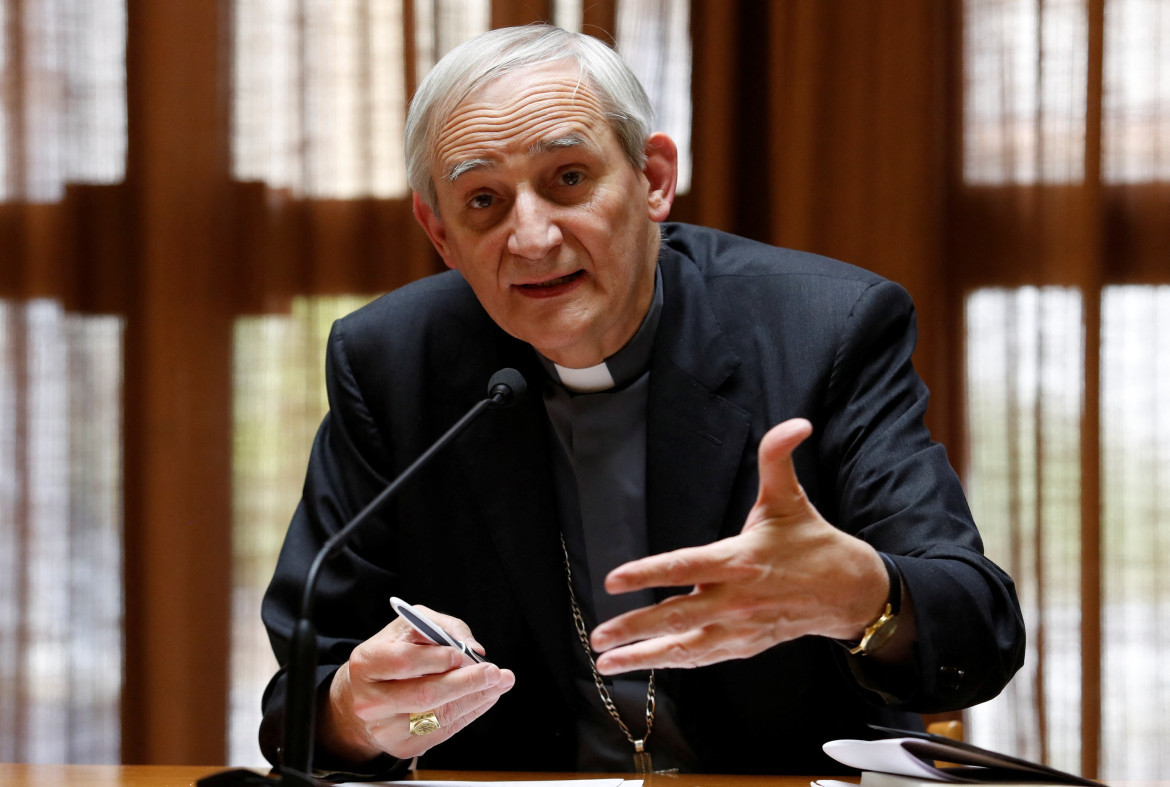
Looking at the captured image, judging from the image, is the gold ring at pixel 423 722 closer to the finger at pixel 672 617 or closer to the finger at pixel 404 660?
the finger at pixel 404 660

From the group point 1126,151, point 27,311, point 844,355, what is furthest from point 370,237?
point 1126,151

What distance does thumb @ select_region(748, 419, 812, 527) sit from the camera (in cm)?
109

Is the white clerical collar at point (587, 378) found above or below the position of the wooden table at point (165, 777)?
above

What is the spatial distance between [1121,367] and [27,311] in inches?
107

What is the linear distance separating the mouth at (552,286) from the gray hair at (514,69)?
0.22m

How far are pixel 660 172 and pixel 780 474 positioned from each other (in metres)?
0.85

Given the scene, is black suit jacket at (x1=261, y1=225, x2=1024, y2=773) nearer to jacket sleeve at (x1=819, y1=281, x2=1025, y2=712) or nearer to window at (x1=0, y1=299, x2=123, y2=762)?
jacket sleeve at (x1=819, y1=281, x2=1025, y2=712)

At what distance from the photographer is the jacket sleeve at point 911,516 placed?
1315mm

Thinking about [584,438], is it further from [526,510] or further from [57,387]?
[57,387]

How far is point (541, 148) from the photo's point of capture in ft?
5.25

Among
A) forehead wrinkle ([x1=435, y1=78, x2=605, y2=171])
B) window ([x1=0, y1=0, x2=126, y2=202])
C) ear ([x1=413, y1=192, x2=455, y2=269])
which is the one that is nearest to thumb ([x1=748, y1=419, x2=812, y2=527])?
forehead wrinkle ([x1=435, y1=78, x2=605, y2=171])

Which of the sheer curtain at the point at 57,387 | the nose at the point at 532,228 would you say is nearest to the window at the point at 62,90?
the sheer curtain at the point at 57,387

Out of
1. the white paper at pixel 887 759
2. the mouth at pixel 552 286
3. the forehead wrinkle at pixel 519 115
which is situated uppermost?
the forehead wrinkle at pixel 519 115

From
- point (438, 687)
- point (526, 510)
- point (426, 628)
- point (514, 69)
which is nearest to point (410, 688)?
point (438, 687)
